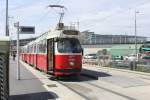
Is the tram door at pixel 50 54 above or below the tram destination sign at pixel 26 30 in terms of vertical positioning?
below

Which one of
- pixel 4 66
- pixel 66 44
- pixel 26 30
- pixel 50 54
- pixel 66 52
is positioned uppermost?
pixel 26 30

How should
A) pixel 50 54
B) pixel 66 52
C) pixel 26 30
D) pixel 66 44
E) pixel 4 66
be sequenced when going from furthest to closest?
pixel 26 30 → pixel 50 54 → pixel 66 44 → pixel 66 52 → pixel 4 66

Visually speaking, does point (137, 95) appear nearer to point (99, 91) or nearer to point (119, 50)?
point (99, 91)

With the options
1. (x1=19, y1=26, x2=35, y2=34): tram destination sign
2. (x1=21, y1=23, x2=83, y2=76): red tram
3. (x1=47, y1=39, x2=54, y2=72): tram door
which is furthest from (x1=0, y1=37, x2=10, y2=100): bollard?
(x1=19, y1=26, x2=35, y2=34): tram destination sign

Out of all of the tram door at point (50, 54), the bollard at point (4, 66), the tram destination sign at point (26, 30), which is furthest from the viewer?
the tram destination sign at point (26, 30)

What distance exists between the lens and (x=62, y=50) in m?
24.5

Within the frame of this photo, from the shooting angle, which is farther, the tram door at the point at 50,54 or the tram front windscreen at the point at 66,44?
the tram door at the point at 50,54

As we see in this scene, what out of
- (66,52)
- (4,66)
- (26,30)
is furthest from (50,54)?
(4,66)

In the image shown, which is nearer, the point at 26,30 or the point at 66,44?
the point at 66,44

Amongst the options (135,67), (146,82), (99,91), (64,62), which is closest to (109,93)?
(99,91)

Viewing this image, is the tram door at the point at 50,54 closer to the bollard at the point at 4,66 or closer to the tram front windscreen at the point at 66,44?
the tram front windscreen at the point at 66,44

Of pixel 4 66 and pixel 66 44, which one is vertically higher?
pixel 66 44

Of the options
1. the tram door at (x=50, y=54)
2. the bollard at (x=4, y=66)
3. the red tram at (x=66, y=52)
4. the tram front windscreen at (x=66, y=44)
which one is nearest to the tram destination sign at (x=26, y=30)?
the tram door at (x=50, y=54)

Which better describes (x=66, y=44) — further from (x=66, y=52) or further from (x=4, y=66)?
(x=4, y=66)
